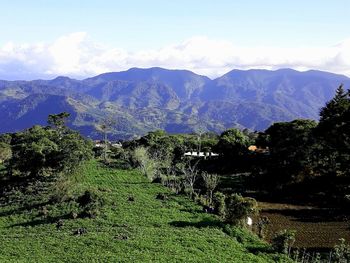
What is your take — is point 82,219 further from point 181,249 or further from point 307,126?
point 307,126

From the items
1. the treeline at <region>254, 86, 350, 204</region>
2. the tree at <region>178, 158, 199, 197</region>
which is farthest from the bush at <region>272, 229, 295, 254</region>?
the treeline at <region>254, 86, 350, 204</region>

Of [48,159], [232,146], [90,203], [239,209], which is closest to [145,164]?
[48,159]

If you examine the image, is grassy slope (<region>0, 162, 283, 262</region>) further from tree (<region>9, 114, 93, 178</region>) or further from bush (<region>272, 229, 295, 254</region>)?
tree (<region>9, 114, 93, 178</region>)

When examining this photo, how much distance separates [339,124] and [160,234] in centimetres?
3719

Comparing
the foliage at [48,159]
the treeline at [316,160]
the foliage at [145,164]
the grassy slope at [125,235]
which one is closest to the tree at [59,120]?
the foliage at [145,164]

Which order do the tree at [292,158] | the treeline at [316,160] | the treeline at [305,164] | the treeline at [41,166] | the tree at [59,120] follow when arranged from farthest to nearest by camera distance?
the tree at [59,120]
the tree at [292,158]
the treeline at [316,160]
the treeline at [305,164]
the treeline at [41,166]

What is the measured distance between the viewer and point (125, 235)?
1483 inches

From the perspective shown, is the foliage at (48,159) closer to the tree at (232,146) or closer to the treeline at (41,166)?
the treeline at (41,166)

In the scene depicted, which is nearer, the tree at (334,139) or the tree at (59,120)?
the tree at (334,139)

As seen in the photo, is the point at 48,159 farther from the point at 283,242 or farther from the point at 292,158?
the point at 283,242

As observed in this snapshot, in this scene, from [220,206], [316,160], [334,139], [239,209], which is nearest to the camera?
[239,209]

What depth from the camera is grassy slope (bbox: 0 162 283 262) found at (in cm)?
3275

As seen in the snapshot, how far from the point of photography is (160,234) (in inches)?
1518

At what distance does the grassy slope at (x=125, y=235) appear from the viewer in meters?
32.8
